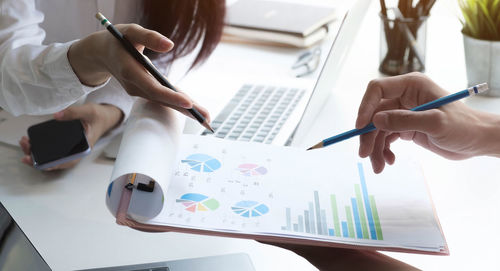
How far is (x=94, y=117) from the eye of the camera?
0.99 meters

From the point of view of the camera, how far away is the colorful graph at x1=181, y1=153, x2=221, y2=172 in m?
0.76

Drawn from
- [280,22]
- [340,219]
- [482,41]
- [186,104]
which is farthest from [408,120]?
[280,22]

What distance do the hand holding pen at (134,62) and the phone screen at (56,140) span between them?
157 millimetres

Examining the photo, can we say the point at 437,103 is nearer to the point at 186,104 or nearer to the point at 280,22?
the point at 186,104

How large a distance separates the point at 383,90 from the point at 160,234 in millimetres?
345

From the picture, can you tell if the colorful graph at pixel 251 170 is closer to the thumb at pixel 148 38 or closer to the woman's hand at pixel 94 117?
the thumb at pixel 148 38

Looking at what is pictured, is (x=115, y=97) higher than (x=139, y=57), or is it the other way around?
(x=115, y=97)

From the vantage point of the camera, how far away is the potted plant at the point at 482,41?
1.08m

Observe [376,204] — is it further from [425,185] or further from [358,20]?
[358,20]

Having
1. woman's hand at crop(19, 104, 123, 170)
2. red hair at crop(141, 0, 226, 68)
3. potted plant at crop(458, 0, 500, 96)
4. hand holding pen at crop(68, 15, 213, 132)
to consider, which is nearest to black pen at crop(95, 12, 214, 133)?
hand holding pen at crop(68, 15, 213, 132)

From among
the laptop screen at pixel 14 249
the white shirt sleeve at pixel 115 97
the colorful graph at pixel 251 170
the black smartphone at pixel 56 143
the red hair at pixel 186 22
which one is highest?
the red hair at pixel 186 22

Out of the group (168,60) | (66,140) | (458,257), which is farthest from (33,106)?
(458,257)

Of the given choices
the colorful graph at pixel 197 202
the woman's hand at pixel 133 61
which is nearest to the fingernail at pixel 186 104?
the woman's hand at pixel 133 61

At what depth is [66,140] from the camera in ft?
A: 3.02
